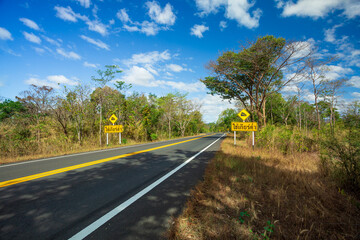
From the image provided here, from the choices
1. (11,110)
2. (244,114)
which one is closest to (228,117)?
(244,114)

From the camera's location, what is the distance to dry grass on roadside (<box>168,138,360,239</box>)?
5.87 feet

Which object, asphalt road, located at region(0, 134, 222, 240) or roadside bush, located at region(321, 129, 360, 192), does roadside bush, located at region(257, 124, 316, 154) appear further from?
asphalt road, located at region(0, 134, 222, 240)

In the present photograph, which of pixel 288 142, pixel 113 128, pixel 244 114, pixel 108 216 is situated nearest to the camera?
pixel 108 216

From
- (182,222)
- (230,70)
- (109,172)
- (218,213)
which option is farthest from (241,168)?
(230,70)

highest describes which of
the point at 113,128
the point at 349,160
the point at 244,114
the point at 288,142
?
the point at 244,114

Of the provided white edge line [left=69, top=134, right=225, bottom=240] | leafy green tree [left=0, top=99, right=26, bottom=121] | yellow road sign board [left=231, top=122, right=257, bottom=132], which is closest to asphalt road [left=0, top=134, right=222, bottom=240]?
white edge line [left=69, top=134, right=225, bottom=240]

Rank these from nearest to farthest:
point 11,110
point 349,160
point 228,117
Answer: point 349,160
point 11,110
point 228,117

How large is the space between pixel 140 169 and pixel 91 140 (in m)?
10.2

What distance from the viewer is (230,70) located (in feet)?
48.7

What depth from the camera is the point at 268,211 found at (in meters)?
2.26

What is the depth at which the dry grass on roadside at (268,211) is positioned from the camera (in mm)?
A: 1790

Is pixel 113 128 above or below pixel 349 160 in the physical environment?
above

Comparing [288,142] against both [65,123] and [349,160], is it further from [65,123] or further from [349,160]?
[65,123]

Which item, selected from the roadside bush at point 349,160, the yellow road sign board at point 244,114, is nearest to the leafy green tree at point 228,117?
the yellow road sign board at point 244,114
